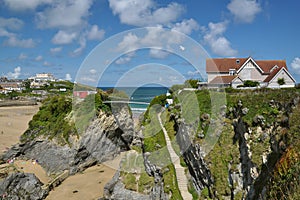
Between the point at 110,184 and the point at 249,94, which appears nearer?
the point at 249,94

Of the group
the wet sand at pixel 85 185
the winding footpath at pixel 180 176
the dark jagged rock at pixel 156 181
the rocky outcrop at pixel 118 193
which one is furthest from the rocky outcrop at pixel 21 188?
the winding footpath at pixel 180 176

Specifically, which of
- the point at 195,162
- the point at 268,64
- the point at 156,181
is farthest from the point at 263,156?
the point at 268,64

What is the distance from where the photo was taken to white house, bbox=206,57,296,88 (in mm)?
23609

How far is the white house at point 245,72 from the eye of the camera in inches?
930

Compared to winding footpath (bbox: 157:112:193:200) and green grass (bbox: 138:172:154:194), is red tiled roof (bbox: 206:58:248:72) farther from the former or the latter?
green grass (bbox: 138:172:154:194)

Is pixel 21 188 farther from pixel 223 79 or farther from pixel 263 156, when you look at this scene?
pixel 223 79

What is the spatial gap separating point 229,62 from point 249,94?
14.3 metres

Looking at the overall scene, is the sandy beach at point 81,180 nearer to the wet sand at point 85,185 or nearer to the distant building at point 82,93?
the wet sand at point 85,185

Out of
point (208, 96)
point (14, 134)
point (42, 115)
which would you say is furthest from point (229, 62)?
point (14, 134)

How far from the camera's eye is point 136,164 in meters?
18.9

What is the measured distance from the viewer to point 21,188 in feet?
56.0

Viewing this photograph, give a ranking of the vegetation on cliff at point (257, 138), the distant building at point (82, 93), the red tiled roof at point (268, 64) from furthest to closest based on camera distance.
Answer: the distant building at point (82, 93)
the red tiled roof at point (268, 64)
the vegetation on cliff at point (257, 138)

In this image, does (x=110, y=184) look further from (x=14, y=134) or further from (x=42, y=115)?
(x=14, y=134)

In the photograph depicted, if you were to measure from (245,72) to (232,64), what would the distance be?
2.30 metres
